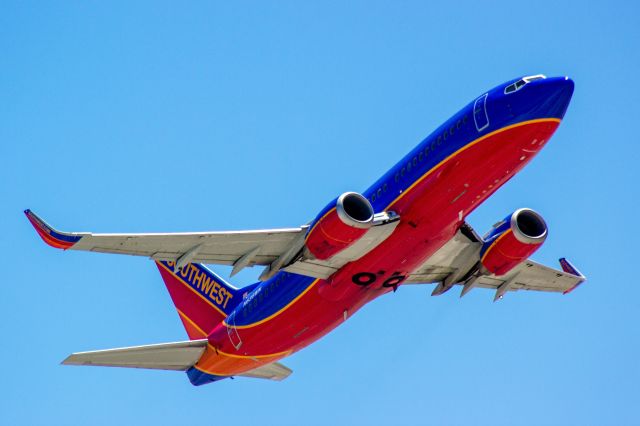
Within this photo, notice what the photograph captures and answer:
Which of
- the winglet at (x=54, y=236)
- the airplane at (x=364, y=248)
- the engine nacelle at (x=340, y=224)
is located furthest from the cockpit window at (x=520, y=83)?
the winglet at (x=54, y=236)

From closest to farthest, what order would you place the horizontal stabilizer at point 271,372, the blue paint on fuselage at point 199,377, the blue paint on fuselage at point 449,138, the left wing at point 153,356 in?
the blue paint on fuselage at point 449,138 → the left wing at point 153,356 → the blue paint on fuselage at point 199,377 → the horizontal stabilizer at point 271,372

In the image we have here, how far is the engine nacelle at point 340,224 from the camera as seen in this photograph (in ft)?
115

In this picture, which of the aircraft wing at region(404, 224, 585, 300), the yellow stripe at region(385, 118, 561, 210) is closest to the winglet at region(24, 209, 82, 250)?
the yellow stripe at region(385, 118, 561, 210)

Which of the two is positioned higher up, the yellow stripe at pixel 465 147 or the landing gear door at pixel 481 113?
the landing gear door at pixel 481 113

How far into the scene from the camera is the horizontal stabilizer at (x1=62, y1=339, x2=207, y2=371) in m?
40.5

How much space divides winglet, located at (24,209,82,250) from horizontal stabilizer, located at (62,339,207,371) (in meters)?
7.01

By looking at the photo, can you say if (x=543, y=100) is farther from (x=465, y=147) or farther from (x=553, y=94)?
(x=465, y=147)

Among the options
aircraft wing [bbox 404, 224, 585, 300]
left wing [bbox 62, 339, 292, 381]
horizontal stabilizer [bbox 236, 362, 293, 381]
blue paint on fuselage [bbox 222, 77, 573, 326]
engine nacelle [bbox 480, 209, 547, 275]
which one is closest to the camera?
blue paint on fuselage [bbox 222, 77, 573, 326]

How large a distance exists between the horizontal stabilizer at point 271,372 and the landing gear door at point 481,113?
52.8ft

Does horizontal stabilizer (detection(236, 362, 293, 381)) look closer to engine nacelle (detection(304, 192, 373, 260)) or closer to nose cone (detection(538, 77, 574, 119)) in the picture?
engine nacelle (detection(304, 192, 373, 260))

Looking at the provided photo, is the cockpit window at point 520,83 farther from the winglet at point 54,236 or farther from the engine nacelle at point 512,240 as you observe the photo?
the winglet at point 54,236

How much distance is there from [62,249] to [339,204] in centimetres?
954

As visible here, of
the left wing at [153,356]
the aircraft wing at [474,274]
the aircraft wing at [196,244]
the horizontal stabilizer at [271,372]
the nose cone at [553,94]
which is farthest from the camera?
A: the horizontal stabilizer at [271,372]

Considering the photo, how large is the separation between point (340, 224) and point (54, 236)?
968 centimetres
